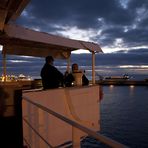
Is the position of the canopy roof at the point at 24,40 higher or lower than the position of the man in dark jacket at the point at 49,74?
higher

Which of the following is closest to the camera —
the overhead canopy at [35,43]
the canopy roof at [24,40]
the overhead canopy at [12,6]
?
the overhead canopy at [12,6]

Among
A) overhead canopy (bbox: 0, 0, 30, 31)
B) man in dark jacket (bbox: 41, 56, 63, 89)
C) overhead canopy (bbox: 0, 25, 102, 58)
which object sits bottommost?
man in dark jacket (bbox: 41, 56, 63, 89)

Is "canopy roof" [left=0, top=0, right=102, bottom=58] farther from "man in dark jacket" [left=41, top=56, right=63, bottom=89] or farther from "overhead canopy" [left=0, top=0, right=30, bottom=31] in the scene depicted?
"man in dark jacket" [left=41, top=56, right=63, bottom=89]

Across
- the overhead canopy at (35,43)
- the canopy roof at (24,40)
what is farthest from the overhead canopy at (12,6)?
the overhead canopy at (35,43)

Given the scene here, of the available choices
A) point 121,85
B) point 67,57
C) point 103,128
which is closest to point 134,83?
point 121,85

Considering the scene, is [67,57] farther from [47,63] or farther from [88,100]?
[47,63]

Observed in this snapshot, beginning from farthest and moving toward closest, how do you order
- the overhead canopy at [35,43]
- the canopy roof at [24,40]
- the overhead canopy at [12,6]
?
1. the overhead canopy at [35,43]
2. the canopy roof at [24,40]
3. the overhead canopy at [12,6]

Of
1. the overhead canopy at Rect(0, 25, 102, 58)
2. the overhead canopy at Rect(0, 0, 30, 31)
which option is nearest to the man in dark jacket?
the overhead canopy at Rect(0, 25, 102, 58)

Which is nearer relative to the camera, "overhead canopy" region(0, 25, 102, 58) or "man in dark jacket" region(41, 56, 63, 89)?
"overhead canopy" region(0, 25, 102, 58)

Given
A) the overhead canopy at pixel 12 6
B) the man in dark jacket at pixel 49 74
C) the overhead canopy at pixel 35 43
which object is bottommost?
the man in dark jacket at pixel 49 74

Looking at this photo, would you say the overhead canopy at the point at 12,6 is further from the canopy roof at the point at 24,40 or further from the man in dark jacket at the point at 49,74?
the man in dark jacket at the point at 49,74

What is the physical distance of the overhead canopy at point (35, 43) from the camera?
6705mm

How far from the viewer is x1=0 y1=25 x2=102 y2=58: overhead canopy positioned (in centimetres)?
671

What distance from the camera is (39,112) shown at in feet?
20.4
